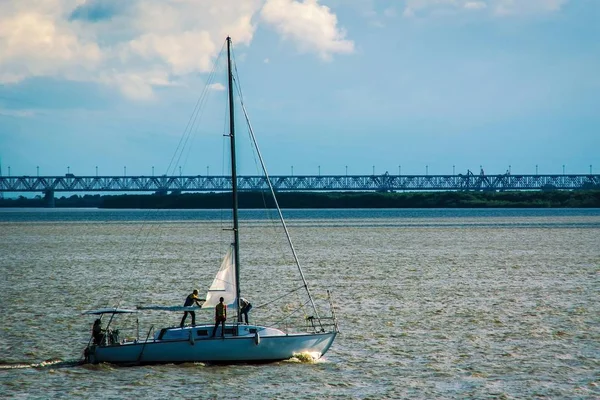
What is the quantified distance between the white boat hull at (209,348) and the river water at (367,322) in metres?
0.34

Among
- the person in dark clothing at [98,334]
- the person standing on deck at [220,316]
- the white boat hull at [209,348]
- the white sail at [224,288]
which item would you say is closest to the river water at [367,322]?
the white boat hull at [209,348]

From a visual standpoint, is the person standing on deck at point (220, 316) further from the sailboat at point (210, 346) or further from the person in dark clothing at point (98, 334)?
the person in dark clothing at point (98, 334)

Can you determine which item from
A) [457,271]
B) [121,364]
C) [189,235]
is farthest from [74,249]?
[121,364]

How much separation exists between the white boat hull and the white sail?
53.4 inches

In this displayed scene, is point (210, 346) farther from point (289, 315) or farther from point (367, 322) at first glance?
point (289, 315)

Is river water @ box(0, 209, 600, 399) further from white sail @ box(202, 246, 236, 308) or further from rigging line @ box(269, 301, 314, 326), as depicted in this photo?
white sail @ box(202, 246, 236, 308)

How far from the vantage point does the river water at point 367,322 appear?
29281 millimetres

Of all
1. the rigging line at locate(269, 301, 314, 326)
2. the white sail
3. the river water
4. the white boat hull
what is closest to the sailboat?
the white boat hull

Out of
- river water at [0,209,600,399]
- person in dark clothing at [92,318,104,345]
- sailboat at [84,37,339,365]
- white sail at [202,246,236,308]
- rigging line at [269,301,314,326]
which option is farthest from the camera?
rigging line at [269,301,314,326]

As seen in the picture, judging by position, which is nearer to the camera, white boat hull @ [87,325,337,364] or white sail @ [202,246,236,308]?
white boat hull @ [87,325,337,364]

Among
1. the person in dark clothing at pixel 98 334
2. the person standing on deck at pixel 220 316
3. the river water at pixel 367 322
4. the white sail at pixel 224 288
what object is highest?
the white sail at pixel 224 288

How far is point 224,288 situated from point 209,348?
242cm

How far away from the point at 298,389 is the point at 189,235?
10158cm

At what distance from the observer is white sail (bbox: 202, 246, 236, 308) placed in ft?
109
